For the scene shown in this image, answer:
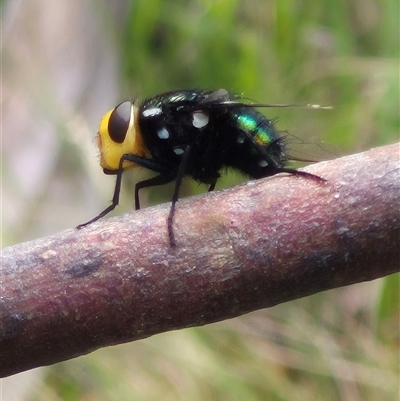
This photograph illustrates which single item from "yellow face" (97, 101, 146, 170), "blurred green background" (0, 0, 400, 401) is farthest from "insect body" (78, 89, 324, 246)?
"blurred green background" (0, 0, 400, 401)

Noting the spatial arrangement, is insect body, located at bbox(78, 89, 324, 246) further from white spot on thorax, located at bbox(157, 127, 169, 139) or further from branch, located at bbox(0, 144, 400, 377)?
branch, located at bbox(0, 144, 400, 377)

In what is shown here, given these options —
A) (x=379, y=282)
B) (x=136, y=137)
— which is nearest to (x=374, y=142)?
(x=379, y=282)

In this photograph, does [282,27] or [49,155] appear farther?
[282,27]

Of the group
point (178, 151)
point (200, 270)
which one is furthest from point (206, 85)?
point (200, 270)

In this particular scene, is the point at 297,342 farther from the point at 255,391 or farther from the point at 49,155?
the point at 49,155

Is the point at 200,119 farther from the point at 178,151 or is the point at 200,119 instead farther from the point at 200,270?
the point at 200,270
